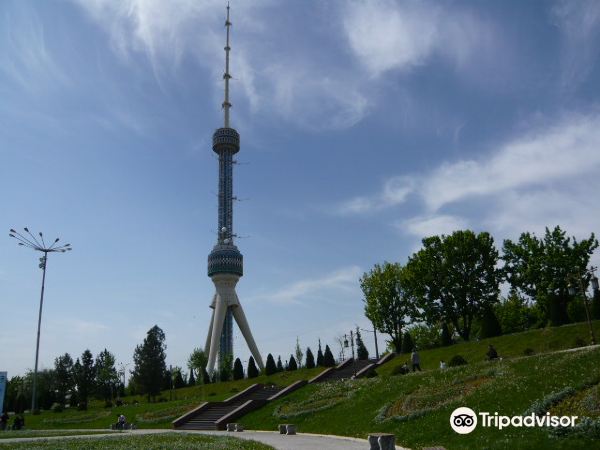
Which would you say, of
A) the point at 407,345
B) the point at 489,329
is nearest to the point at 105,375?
the point at 407,345

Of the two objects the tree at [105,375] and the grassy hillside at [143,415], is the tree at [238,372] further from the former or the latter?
the tree at [105,375]

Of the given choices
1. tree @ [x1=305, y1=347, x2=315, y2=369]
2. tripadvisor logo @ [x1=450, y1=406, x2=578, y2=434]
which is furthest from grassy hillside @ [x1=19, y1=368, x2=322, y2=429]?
tripadvisor logo @ [x1=450, y1=406, x2=578, y2=434]

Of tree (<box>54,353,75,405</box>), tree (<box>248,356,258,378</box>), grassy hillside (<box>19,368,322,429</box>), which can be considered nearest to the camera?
grassy hillside (<box>19,368,322,429</box>)

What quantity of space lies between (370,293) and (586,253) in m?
22.8

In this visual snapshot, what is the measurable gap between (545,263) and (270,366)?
34183 mm

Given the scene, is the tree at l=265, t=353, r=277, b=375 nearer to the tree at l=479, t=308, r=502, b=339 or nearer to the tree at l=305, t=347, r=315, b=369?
the tree at l=305, t=347, r=315, b=369

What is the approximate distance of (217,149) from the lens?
95.8 metres

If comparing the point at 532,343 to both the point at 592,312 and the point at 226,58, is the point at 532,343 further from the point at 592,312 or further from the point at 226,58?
the point at 226,58

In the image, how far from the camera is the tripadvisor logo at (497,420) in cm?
1430

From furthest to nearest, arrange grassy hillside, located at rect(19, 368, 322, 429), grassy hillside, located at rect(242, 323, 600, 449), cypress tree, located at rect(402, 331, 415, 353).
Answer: cypress tree, located at rect(402, 331, 415, 353) → grassy hillside, located at rect(19, 368, 322, 429) → grassy hillside, located at rect(242, 323, 600, 449)

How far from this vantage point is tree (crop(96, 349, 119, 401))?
76125 mm

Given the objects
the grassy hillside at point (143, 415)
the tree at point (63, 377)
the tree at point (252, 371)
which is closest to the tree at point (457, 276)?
the grassy hillside at point (143, 415)

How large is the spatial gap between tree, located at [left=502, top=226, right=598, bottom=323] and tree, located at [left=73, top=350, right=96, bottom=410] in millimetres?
54277

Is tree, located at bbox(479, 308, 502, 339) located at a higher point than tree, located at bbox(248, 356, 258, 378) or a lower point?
higher
